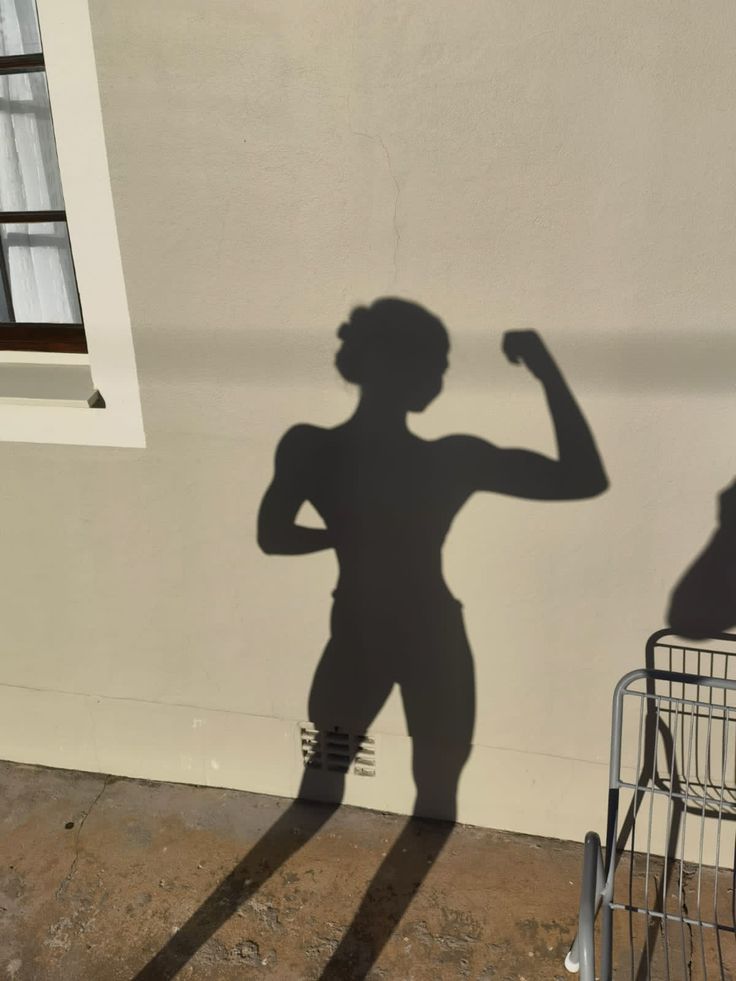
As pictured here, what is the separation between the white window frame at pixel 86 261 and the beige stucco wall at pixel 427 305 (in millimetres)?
58

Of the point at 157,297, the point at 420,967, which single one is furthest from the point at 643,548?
the point at 157,297

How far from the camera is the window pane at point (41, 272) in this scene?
315 centimetres

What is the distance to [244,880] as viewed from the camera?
3.11 m

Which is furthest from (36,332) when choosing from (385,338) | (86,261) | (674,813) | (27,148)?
(674,813)

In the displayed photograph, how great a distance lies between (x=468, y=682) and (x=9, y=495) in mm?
2028

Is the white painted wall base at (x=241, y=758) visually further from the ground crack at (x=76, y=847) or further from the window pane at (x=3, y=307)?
the window pane at (x=3, y=307)

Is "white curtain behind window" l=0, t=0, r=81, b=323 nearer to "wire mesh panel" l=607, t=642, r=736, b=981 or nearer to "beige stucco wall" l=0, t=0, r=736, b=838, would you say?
"beige stucco wall" l=0, t=0, r=736, b=838

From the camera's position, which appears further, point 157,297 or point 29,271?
point 29,271

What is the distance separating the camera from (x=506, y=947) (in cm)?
282

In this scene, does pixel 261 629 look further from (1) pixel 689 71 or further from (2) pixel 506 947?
(1) pixel 689 71

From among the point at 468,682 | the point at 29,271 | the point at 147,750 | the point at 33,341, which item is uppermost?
the point at 29,271

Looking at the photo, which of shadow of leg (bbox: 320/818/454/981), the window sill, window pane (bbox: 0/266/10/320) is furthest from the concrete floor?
window pane (bbox: 0/266/10/320)

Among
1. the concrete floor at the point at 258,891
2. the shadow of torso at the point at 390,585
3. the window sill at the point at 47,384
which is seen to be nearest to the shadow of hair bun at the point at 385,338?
the shadow of torso at the point at 390,585

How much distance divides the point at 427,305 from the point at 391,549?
0.92 metres
